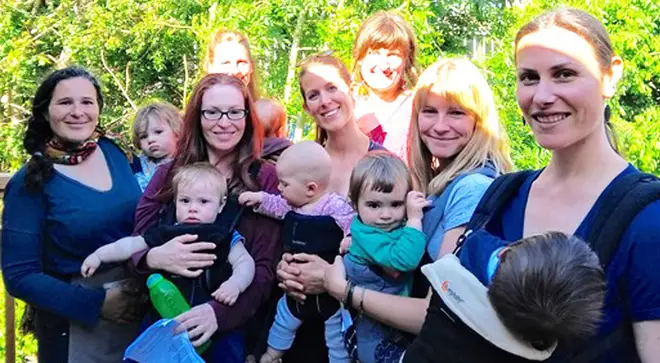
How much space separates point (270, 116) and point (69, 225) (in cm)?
98

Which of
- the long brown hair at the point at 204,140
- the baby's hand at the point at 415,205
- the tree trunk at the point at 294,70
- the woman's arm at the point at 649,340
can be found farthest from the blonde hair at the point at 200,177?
the tree trunk at the point at 294,70

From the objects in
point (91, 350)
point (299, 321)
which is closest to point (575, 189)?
point (299, 321)

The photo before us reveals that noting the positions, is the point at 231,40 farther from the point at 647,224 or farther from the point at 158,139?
the point at 647,224

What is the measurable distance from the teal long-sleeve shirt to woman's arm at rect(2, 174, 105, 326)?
1.02 m

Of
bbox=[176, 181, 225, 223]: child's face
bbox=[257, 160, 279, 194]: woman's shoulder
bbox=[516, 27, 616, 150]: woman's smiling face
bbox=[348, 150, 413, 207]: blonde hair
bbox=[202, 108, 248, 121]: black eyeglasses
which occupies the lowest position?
bbox=[176, 181, 225, 223]: child's face

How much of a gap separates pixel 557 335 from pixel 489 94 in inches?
38.3

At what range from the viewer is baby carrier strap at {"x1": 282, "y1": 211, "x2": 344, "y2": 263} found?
2.33m

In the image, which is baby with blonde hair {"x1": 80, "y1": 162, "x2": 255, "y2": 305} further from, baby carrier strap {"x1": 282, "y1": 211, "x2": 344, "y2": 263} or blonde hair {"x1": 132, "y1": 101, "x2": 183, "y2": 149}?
blonde hair {"x1": 132, "y1": 101, "x2": 183, "y2": 149}

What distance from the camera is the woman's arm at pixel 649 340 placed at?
52.7 inches

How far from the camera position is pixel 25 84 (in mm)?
10117

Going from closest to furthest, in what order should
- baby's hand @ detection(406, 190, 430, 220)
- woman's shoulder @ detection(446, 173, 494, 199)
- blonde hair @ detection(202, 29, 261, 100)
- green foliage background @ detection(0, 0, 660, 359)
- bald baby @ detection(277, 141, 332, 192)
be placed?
woman's shoulder @ detection(446, 173, 494, 199) → baby's hand @ detection(406, 190, 430, 220) → bald baby @ detection(277, 141, 332, 192) → blonde hair @ detection(202, 29, 261, 100) → green foliage background @ detection(0, 0, 660, 359)

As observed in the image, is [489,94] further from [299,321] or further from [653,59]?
[653,59]

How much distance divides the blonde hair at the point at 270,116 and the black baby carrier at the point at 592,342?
1621mm

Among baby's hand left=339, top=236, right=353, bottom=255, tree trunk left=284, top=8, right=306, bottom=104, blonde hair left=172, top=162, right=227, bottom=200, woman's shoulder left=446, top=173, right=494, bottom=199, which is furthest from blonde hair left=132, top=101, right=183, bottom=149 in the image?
tree trunk left=284, top=8, right=306, bottom=104
